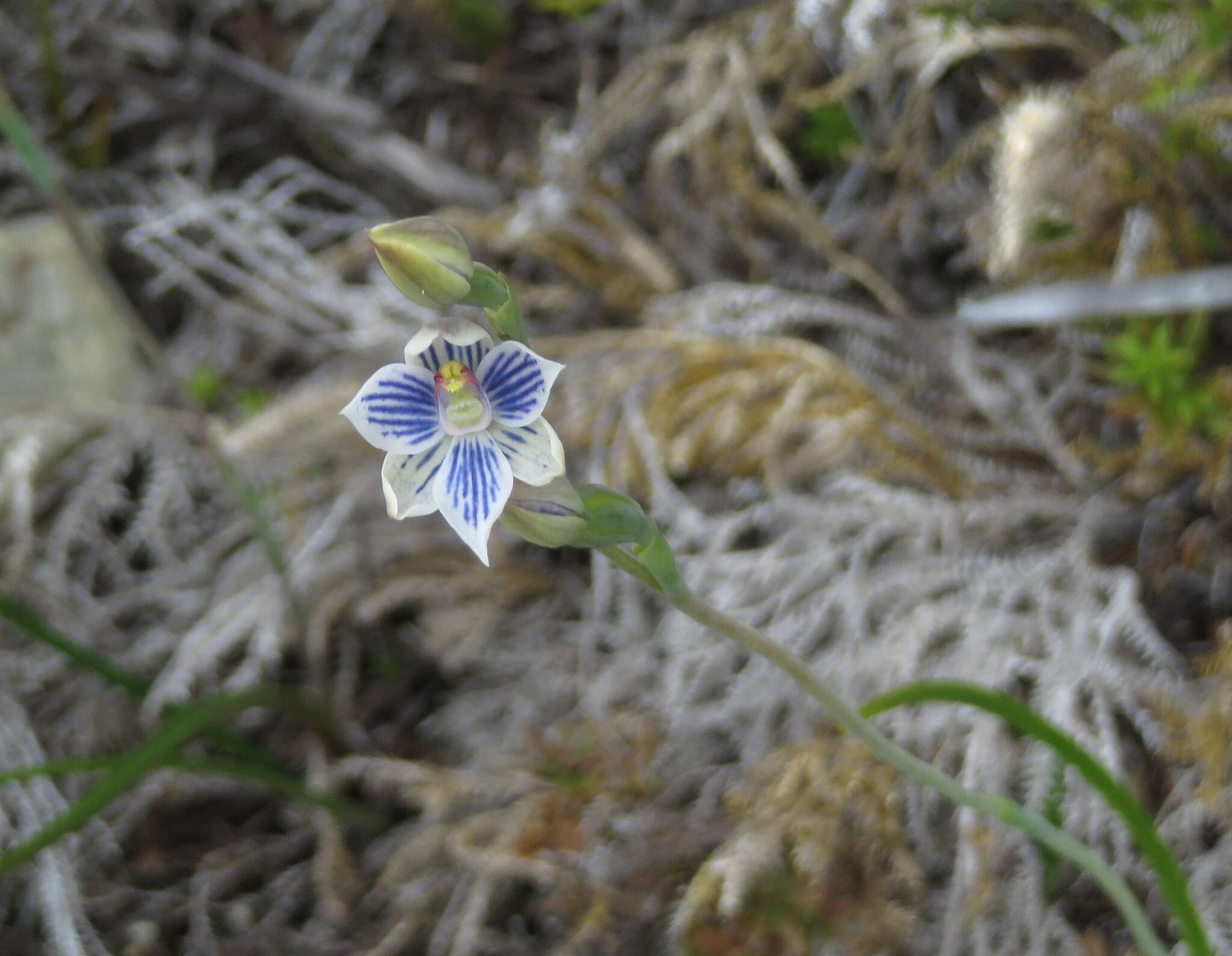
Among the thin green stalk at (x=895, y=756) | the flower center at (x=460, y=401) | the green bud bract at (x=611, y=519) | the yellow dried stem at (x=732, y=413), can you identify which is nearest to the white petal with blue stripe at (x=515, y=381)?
the flower center at (x=460, y=401)

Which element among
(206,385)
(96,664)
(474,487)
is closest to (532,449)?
(474,487)

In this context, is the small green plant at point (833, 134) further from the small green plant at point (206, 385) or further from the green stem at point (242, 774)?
the green stem at point (242, 774)

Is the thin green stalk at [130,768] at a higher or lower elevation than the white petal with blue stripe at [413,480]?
lower

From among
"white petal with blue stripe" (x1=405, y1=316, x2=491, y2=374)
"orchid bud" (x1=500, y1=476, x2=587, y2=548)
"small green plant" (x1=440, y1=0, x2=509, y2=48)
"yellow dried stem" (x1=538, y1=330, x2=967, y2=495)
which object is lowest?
"orchid bud" (x1=500, y1=476, x2=587, y2=548)

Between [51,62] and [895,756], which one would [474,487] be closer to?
[895,756]

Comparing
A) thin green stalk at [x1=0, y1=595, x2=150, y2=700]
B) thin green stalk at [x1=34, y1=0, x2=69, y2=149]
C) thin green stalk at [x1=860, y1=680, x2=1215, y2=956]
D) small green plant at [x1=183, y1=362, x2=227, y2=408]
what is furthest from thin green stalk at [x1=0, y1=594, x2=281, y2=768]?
thin green stalk at [x1=34, y1=0, x2=69, y2=149]

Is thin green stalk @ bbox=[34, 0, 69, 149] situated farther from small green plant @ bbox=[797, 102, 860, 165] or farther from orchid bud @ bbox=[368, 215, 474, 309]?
orchid bud @ bbox=[368, 215, 474, 309]

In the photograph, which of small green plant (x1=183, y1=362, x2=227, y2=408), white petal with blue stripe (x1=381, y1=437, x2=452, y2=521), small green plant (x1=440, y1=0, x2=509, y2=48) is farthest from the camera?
small green plant (x1=440, y1=0, x2=509, y2=48)

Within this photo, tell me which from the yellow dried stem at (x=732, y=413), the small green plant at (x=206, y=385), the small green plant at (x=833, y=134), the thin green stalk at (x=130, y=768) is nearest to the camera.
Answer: the thin green stalk at (x=130, y=768)
